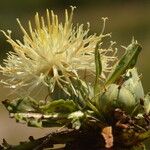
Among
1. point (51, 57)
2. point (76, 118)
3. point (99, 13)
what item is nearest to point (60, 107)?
point (76, 118)

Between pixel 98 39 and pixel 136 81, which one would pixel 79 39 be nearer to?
pixel 98 39

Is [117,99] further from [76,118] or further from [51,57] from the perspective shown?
[51,57]

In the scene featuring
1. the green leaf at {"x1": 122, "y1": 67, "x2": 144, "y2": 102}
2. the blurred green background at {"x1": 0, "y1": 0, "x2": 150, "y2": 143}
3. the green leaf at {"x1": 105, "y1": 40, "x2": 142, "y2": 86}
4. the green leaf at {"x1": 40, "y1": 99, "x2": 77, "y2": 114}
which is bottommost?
the blurred green background at {"x1": 0, "y1": 0, "x2": 150, "y2": 143}

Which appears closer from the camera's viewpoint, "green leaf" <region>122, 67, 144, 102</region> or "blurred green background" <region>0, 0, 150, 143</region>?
"green leaf" <region>122, 67, 144, 102</region>

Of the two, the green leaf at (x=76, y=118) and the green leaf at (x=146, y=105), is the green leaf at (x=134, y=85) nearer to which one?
the green leaf at (x=146, y=105)

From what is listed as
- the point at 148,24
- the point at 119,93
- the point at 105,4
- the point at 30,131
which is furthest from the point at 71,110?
→ the point at 105,4

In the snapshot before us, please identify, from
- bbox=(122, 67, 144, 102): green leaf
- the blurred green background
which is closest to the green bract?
bbox=(122, 67, 144, 102): green leaf

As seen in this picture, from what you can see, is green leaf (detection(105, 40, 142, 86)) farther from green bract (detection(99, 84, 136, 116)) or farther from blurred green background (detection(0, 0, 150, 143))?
blurred green background (detection(0, 0, 150, 143))
